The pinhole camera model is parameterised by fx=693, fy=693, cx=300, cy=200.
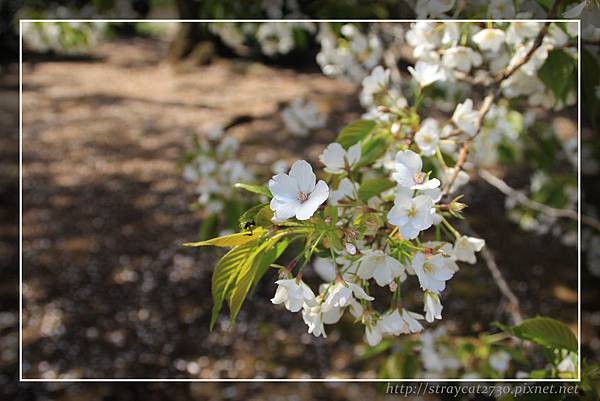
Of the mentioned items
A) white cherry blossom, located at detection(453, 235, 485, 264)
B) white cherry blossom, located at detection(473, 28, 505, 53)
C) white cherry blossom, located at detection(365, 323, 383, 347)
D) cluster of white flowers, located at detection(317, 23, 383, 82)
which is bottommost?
cluster of white flowers, located at detection(317, 23, 383, 82)

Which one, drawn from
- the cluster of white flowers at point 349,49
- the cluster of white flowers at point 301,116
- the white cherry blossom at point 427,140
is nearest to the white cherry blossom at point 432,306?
the white cherry blossom at point 427,140

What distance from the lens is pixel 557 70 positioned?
38.9 inches

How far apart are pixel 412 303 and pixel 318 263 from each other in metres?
1.58

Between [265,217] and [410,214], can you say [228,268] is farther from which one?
[410,214]

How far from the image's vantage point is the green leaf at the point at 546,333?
0.82 m

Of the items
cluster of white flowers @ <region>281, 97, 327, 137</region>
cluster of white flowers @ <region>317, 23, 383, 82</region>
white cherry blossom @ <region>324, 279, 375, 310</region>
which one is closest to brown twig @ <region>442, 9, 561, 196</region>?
white cherry blossom @ <region>324, 279, 375, 310</region>

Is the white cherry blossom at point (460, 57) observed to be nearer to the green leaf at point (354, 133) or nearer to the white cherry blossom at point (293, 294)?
the green leaf at point (354, 133)

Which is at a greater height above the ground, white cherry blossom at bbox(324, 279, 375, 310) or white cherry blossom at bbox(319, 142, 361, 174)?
white cherry blossom at bbox(319, 142, 361, 174)

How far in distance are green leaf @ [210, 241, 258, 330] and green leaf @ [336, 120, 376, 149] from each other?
25cm

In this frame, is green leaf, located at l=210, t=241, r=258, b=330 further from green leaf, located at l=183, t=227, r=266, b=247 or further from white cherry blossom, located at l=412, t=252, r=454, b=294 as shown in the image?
white cherry blossom, located at l=412, t=252, r=454, b=294

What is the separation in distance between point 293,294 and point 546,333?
0.36m

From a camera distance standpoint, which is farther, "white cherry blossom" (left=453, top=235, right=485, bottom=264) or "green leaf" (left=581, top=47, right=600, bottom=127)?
"green leaf" (left=581, top=47, right=600, bottom=127)

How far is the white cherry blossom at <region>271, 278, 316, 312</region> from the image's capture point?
0.64 m

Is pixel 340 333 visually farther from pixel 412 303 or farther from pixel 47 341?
pixel 47 341
